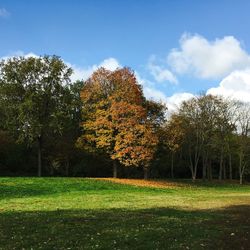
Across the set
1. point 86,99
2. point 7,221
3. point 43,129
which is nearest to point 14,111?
point 43,129

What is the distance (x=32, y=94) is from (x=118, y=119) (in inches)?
480

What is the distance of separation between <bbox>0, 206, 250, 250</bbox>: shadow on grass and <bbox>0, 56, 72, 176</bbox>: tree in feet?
118

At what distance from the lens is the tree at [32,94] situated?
56.5 meters

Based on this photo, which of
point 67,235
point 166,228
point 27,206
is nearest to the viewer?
point 67,235

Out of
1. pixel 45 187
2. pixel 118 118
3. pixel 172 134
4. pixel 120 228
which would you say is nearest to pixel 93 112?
pixel 118 118

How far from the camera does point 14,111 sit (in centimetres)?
5734

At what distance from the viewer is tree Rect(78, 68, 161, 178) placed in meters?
54.9

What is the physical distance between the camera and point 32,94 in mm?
55812

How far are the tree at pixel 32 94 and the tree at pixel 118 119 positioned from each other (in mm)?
4465

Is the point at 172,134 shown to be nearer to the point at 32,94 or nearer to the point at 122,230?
the point at 32,94

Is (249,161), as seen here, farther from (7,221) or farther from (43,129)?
(7,221)

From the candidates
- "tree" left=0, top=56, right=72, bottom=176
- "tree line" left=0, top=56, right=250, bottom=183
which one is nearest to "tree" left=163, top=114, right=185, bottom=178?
"tree line" left=0, top=56, right=250, bottom=183

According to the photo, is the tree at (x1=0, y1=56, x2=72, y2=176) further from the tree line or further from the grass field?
the grass field

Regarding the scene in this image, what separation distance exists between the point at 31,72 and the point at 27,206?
3559 cm
